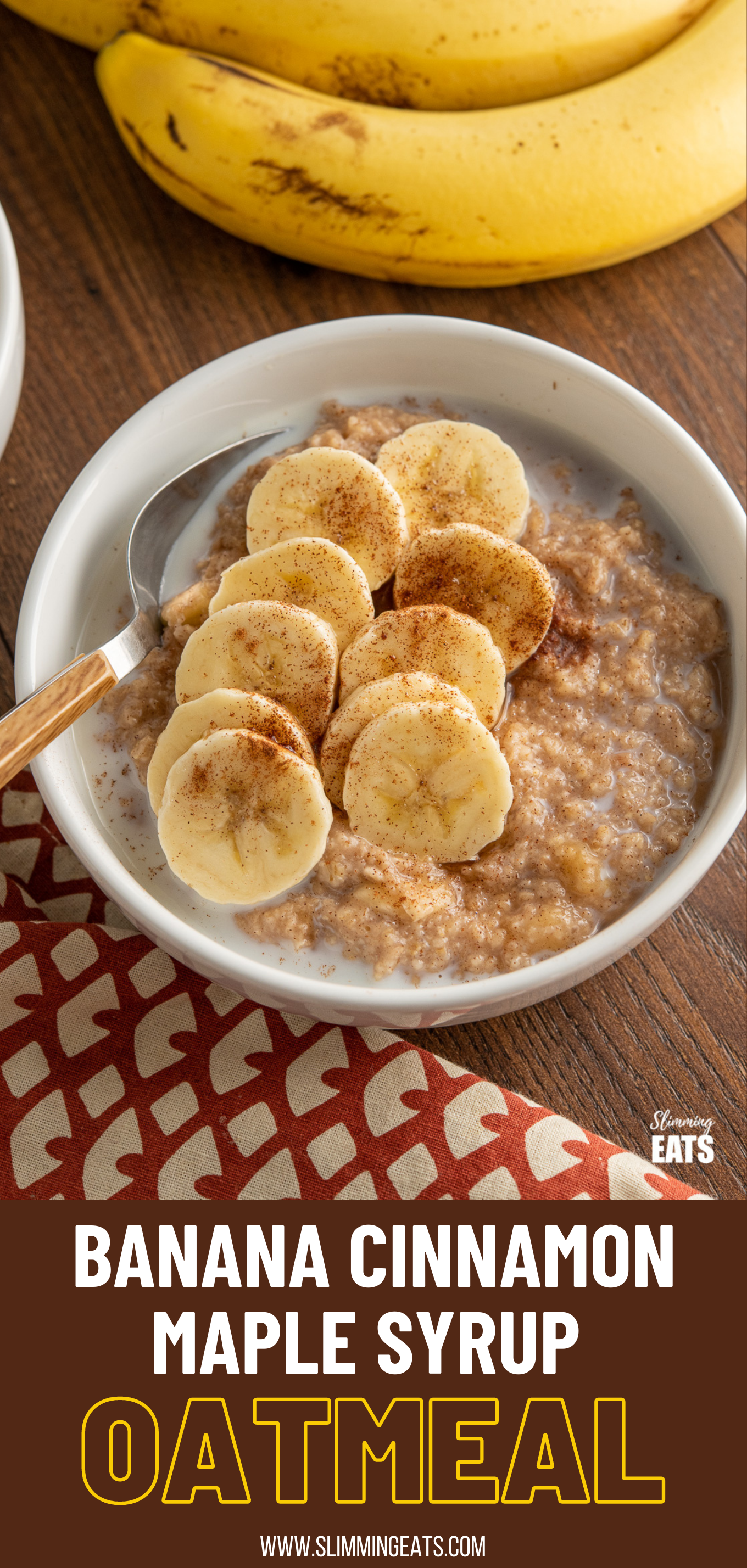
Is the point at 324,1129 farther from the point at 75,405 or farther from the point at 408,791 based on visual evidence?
the point at 75,405

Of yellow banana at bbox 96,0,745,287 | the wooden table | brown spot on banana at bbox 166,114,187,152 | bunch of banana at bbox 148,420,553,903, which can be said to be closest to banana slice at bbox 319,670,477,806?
bunch of banana at bbox 148,420,553,903

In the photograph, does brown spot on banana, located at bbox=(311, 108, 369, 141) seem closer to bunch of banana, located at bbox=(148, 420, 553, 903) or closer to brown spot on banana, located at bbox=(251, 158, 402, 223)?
brown spot on banana, located at bbox=(251, 158, 402, 223)

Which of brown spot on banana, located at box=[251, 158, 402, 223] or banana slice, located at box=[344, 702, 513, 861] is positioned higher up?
brown spot on banana, located at box=[251, 158, 402, 223]

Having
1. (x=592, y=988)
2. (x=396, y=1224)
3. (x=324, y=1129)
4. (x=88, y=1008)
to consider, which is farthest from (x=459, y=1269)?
(x=88, y=1008)

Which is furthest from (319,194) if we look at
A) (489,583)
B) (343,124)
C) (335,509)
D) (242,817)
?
(242,817)

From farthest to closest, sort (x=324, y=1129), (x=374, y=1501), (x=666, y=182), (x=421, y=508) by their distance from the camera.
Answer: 1. (x=666, y=182)
2. (x=421, y=508)
3. (x=324, y=1129)
4. (x=374, y=1501)

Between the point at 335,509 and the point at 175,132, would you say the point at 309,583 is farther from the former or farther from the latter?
the point at 175,132
